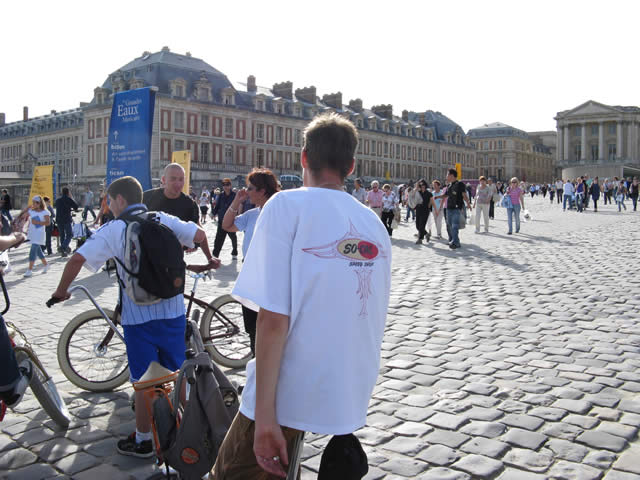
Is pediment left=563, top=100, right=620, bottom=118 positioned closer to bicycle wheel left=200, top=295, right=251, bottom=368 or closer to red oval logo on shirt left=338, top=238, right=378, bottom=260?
bicycle wheel left=200, top=295, right=251, bottom=368

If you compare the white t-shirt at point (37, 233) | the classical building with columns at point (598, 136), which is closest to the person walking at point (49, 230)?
the white t-shirt at point (37, 233)

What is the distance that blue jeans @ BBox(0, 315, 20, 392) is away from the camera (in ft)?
10.7

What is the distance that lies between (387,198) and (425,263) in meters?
5.72

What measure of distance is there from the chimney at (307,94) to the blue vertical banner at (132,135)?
65727mm

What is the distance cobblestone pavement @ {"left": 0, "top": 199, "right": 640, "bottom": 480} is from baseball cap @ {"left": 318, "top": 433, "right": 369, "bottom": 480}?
1.32 m

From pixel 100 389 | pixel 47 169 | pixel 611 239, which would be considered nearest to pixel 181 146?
pixel 47 169

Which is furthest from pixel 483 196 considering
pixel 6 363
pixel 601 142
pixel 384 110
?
pixel 601 142

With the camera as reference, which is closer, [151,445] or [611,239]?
[151,445]

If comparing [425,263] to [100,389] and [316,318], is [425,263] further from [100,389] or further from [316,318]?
[316,318]

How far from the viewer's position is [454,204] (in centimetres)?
1465

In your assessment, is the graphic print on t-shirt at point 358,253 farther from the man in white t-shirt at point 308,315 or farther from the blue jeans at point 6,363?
the blue jeans at point 6,363

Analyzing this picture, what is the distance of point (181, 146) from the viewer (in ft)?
196

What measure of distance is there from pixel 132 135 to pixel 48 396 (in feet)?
19.8

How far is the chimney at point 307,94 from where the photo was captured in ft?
241
